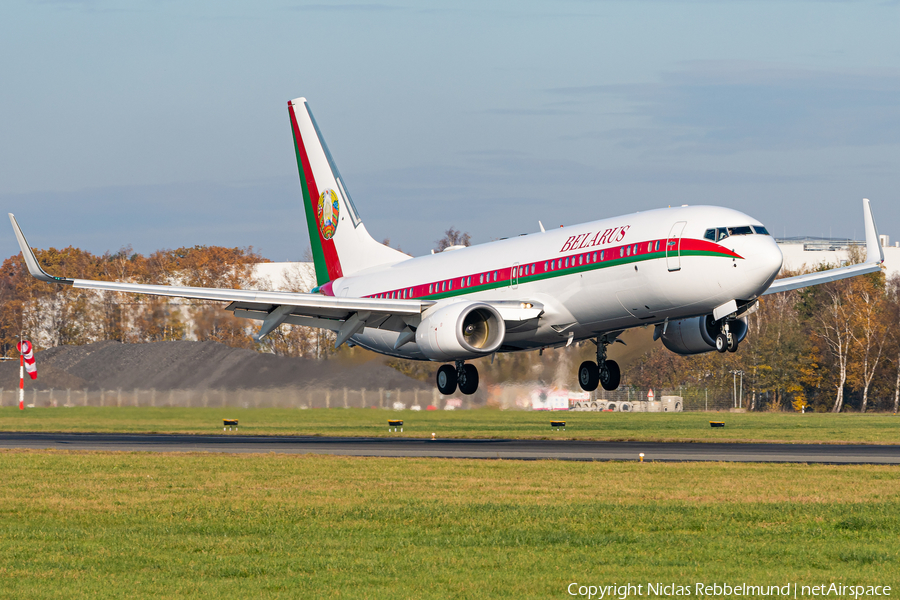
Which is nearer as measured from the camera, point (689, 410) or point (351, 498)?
point (351, 498)

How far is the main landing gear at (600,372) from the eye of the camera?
45.3 metres

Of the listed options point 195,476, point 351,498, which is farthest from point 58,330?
point 351,498

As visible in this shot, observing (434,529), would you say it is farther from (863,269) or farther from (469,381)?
(863,269)

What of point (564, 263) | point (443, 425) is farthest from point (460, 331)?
point (443, 425)

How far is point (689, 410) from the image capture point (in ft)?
345

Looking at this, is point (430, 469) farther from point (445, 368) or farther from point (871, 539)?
point (871, 539)

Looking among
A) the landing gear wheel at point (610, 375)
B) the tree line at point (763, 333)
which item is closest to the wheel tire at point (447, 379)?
the landing gear wheel at point (610, 375)

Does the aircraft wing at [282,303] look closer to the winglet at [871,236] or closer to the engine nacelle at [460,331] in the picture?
the engine nacelle at [460,331]

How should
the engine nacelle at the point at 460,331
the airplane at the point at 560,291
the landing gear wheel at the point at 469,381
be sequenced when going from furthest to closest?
the landing gear wheel at the point at 469,381, the engine nacelle at the point at 460,331, the airplane at the point at 560,291

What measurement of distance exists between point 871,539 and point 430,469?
16.8 meters

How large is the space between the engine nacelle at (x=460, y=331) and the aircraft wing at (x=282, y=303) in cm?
210

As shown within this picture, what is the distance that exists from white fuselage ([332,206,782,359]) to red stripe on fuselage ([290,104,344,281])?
9260 millimetres

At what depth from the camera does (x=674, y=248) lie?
119 ft

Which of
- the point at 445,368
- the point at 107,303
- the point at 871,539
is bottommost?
the point at 871,539
